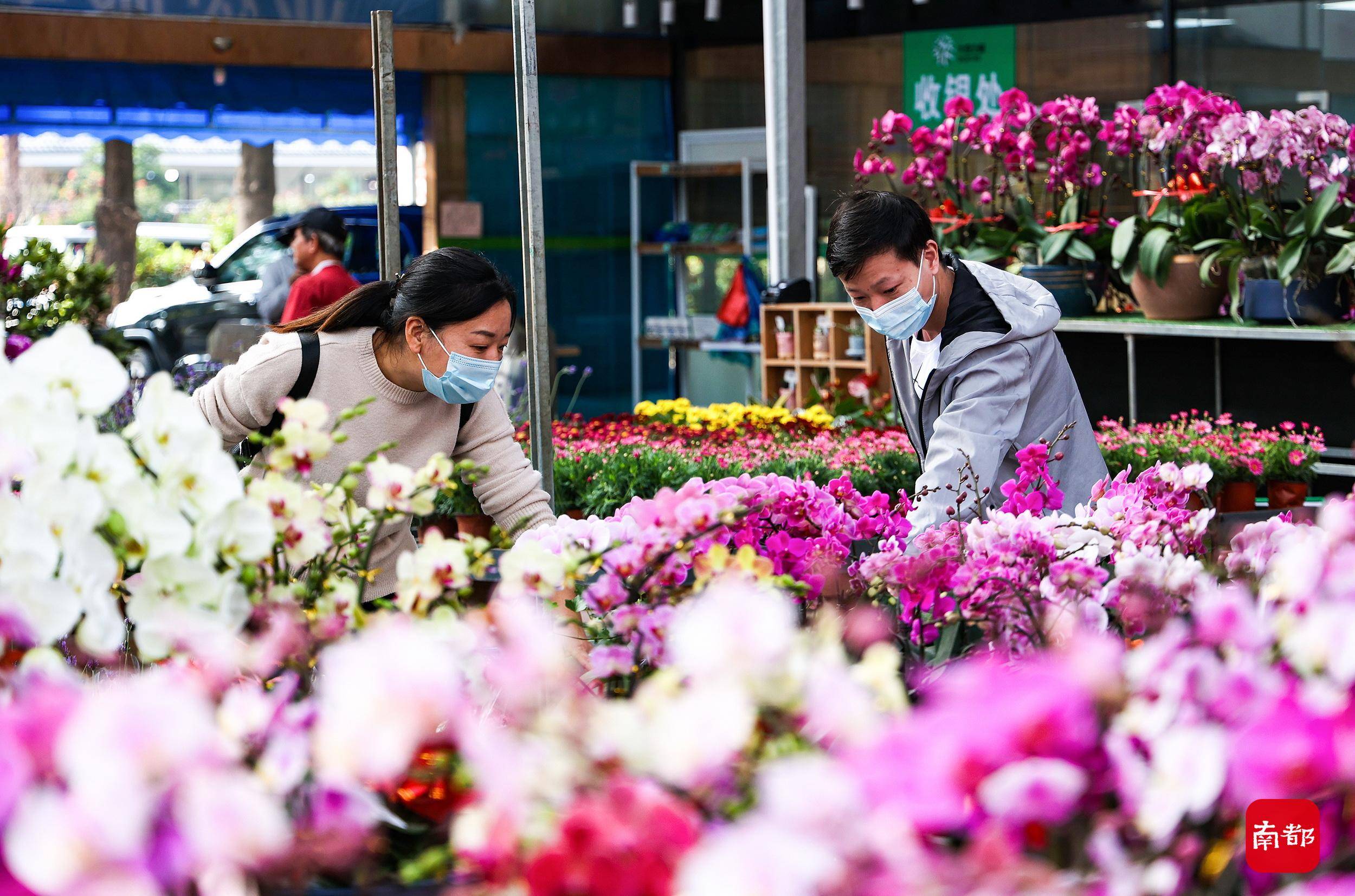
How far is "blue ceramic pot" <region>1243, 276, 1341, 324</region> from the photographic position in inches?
165

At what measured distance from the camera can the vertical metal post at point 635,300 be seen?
9.15 metres

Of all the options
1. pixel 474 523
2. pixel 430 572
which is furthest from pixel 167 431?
pixel 474 523

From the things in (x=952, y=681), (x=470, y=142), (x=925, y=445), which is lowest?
(x=925, y=445)

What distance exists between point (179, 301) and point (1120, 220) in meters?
6.33

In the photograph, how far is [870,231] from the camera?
2.20m

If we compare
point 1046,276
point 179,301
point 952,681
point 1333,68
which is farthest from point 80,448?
point 179,301

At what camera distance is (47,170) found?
818 inches

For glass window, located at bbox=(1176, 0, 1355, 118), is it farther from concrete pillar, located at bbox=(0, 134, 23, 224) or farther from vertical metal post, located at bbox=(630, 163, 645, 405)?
concrete pillar, located at bbox=(0, 134, 23, 224)

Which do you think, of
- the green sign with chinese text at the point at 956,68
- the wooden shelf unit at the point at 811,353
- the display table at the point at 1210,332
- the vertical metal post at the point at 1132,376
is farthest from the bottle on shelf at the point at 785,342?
the green sign with chinese text at the point at 956,68

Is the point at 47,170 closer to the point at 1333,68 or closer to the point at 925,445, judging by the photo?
the point at 1333,68

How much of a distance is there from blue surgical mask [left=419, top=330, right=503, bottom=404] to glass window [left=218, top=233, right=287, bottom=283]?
730 centimetres

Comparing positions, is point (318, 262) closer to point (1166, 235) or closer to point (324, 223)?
point (324, 223)

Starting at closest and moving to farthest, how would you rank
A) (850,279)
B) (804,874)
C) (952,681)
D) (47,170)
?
(804,874)
(952,681)
(850,279)
(47,170)

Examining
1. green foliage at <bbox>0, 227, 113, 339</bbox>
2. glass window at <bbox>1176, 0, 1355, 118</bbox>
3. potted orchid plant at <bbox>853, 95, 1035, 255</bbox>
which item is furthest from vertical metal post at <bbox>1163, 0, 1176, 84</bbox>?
green foliage at <bbox>0, 227, 113, 339</bbox>
